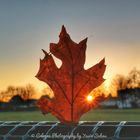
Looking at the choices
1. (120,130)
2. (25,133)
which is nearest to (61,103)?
(25,133)

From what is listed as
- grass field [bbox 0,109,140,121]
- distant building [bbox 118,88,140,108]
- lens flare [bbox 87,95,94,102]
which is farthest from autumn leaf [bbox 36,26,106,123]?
distant building [bbox 118,88,140,108]

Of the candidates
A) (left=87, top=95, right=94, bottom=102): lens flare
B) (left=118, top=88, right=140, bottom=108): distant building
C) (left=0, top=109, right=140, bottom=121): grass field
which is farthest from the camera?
(left=118, top=88, right=140, bottom=108): distant building

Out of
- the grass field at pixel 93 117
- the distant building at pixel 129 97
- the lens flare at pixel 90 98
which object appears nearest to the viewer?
the lens flare at pixel 90 98

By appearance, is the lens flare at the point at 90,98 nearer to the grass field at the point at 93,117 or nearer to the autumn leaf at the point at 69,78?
the autumn leaf at the point at 69,78

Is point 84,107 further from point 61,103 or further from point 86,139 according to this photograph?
point 86,139

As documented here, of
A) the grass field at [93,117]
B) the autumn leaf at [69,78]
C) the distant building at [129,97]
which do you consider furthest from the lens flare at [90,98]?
the distant building at [129,97]

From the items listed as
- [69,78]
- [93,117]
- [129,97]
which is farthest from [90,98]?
[129,97]

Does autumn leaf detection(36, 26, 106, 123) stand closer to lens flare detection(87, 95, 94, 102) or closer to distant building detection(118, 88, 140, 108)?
lens flare detection(87, 95, 94, 102)

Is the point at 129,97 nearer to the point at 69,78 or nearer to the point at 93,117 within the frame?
the point at 93,117
